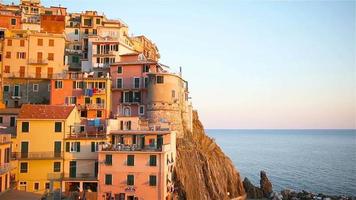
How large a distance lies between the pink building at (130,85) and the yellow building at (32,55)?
10246mm

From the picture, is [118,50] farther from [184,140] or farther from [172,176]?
[172,176]

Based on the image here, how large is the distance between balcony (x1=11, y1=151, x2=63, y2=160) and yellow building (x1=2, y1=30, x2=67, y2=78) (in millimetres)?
18669

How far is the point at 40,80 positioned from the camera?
222 feet

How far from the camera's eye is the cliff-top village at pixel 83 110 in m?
50.8

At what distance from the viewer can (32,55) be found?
224 feet

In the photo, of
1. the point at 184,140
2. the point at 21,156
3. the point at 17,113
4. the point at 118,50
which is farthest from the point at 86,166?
the point at 118,50

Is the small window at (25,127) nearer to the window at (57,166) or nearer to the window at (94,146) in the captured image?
the window at (57,166)

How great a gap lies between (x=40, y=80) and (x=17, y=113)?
12030 mm

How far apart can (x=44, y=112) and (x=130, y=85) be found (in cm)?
1656

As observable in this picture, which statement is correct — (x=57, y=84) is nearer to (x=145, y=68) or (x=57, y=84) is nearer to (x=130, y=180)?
(x=145, y=68)

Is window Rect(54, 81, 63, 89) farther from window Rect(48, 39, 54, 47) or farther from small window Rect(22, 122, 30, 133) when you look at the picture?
small window Rect(22, 122, 30, 133)

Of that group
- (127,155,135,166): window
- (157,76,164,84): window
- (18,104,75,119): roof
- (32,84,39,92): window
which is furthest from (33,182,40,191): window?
(157,76,164,84): window

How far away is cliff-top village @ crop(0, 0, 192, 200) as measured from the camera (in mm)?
50844

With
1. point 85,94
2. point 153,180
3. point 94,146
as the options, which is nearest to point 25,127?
point 94,146
